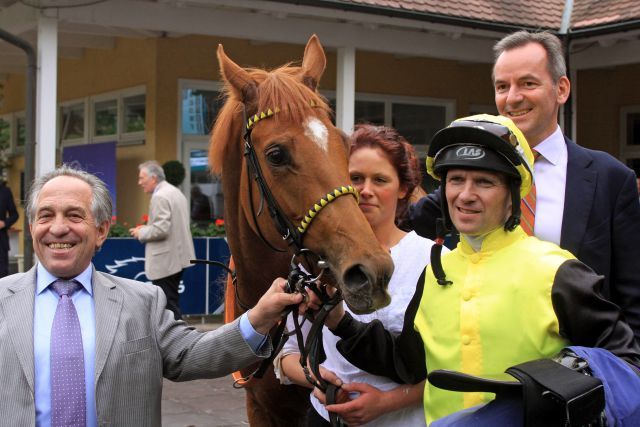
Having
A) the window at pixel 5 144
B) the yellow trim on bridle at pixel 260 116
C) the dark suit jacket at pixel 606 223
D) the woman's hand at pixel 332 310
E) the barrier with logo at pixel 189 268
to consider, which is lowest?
the barrier with logo at pixel 189 268

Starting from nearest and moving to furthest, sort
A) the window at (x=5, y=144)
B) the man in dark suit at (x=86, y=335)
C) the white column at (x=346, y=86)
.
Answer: the man in dark suit at (x=86, y=335)
the white column at (x=346, y=86)
the window at (x=5, y=144)

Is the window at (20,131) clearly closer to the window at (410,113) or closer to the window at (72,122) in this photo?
the window at (72,122)

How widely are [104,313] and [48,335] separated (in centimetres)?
16

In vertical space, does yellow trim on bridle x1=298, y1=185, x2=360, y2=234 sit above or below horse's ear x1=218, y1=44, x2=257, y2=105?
below

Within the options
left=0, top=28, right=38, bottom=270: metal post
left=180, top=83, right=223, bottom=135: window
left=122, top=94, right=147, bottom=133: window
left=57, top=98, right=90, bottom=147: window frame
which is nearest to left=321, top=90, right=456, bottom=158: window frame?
left=180, top=83, right=223, bottom=135: window

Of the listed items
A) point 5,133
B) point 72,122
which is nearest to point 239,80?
point 72,122

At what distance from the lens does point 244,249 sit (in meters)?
2.91

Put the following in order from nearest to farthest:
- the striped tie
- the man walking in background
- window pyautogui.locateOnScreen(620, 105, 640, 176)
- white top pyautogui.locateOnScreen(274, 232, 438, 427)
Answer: the striped tie, white top pyautogui.locateOnScreen(274, 232, 438, 427), the man walking in background, window pyautogui.locateOnScreen(620, 105, 640, 176)

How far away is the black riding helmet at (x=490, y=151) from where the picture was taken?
6.81 ft

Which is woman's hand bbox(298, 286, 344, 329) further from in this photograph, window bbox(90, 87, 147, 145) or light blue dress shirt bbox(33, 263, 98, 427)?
window bbox(90, 87, 147, 145)

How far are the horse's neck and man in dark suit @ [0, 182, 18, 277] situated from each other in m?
7.86

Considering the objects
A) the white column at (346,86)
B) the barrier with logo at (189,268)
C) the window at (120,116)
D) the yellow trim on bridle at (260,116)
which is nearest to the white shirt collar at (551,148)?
the yellow trim on bridle at (260,116)

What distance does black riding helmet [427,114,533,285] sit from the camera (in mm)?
2076

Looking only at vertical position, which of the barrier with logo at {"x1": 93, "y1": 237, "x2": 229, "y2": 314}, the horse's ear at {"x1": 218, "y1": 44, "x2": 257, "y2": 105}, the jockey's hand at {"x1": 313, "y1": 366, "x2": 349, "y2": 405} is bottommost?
the barrier with logo at {"x1": 93, "y1": 237, "x2": 229, "y2": 314}
